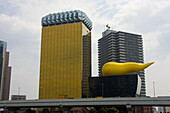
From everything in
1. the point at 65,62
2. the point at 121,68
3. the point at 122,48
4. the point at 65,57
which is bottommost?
the point at 121,68

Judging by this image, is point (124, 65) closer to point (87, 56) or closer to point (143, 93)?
point (87, 56)

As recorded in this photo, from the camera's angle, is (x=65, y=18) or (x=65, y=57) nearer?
(x=65, y=57)

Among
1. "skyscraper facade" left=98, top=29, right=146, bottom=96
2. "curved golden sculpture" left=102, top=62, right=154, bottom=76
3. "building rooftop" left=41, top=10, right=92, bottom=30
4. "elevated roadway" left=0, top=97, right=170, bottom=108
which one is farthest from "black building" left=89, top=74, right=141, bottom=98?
"skyscraper facade" left=98, top=29, right=146, bottom=96

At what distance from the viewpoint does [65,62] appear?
504 feet

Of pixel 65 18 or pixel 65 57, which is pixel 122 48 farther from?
pixel 65 18

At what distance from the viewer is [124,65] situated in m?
101

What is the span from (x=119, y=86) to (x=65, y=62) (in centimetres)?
5669

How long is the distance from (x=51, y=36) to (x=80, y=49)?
26.1 metres

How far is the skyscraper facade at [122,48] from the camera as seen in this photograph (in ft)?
597

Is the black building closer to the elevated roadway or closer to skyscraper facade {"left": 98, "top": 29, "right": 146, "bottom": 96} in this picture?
the elevated roadway

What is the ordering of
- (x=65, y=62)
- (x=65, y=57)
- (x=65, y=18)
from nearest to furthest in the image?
(x=65, y=62)
(x=65, y=57)
(x=65, y=18)

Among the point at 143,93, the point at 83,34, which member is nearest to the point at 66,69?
the point at 83,34

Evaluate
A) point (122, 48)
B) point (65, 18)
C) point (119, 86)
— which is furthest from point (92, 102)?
point (122, 48)

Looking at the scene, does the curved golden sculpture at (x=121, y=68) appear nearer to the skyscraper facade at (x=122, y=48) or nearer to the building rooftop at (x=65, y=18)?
the building rooftop at (x=65, y=18)
